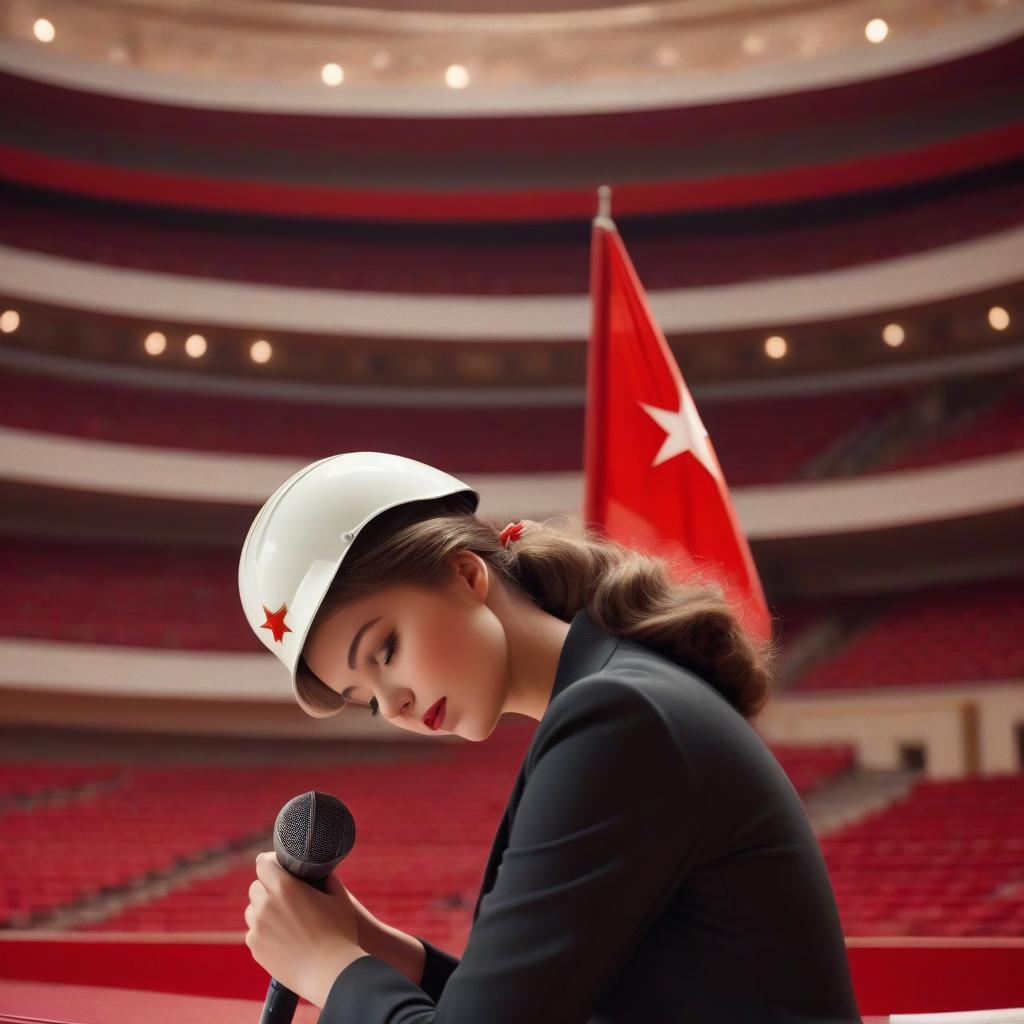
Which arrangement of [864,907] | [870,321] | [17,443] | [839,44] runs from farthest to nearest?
[839,44], [870,321], [17,443], [864,907]

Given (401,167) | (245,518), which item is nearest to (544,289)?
(401,167)

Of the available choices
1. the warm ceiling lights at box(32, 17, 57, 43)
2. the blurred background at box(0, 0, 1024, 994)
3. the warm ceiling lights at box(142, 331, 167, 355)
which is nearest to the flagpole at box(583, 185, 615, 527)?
the blurred background at box(0, 0, 1024, 994)

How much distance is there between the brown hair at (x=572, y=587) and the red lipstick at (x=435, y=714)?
0.11m

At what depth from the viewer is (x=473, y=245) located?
56.3 feet

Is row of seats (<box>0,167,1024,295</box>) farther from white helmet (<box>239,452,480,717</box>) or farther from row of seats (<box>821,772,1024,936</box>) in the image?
white helmet (<box>239,452,480,717</box>)

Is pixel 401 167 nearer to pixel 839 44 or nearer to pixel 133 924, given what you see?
pixel 839 44

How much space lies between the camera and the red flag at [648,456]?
11.6 ft

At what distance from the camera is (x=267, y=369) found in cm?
1658

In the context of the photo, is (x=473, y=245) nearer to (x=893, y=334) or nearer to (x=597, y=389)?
(x=893, y=334)

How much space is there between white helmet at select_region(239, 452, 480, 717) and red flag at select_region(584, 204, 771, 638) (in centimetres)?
221

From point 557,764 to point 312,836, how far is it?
31 cm

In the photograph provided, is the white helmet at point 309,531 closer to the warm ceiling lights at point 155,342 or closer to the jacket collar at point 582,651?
the jacket collar at point 582,651

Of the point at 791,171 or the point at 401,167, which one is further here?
the point at 401,167

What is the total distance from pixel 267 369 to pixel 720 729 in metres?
16.2
